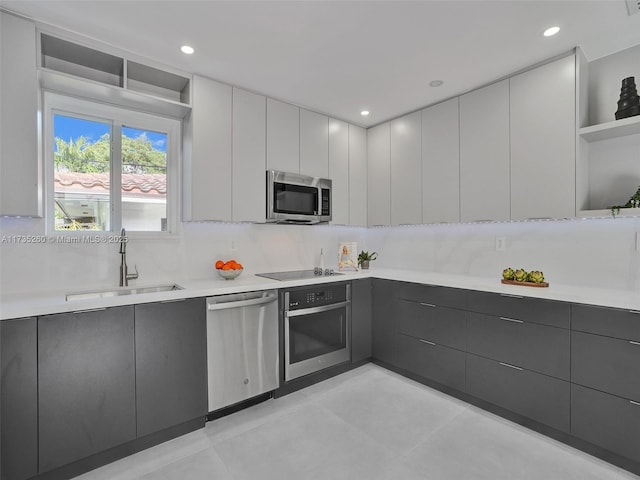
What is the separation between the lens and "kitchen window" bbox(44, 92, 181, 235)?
2.23 m

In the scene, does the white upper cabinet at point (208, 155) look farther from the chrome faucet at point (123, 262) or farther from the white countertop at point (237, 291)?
the white countertop at point (237, 291)

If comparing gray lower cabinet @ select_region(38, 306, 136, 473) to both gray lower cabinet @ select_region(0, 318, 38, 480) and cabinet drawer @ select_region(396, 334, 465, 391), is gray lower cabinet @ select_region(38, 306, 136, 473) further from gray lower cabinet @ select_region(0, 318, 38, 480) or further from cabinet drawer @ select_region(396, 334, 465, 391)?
cabinet drawer @ select_region(396, 334, 465, 391)

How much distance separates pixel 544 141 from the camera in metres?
2.29

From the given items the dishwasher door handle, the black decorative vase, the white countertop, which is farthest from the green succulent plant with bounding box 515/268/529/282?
the dishwasher door handle

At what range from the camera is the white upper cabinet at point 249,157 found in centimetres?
264

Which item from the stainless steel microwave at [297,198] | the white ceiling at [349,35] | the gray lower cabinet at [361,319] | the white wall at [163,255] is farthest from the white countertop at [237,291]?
the white ceiling at [349,35]

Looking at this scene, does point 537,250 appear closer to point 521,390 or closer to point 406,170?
point 521,390

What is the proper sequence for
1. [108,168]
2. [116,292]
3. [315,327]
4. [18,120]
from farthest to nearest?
1. [315,327]
2. [108,168]
3. [116,292]
4. [18,120]

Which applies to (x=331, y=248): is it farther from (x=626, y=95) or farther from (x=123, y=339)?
(x=626, y=95)

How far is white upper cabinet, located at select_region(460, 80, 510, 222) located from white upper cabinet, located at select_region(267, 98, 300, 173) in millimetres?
1538

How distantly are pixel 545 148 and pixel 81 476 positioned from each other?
3.64 m

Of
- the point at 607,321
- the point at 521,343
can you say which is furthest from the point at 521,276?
the point at 607,321

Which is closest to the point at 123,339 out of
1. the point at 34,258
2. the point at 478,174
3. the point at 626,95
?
the point at 34,258

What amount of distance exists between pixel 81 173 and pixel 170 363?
159 cm
